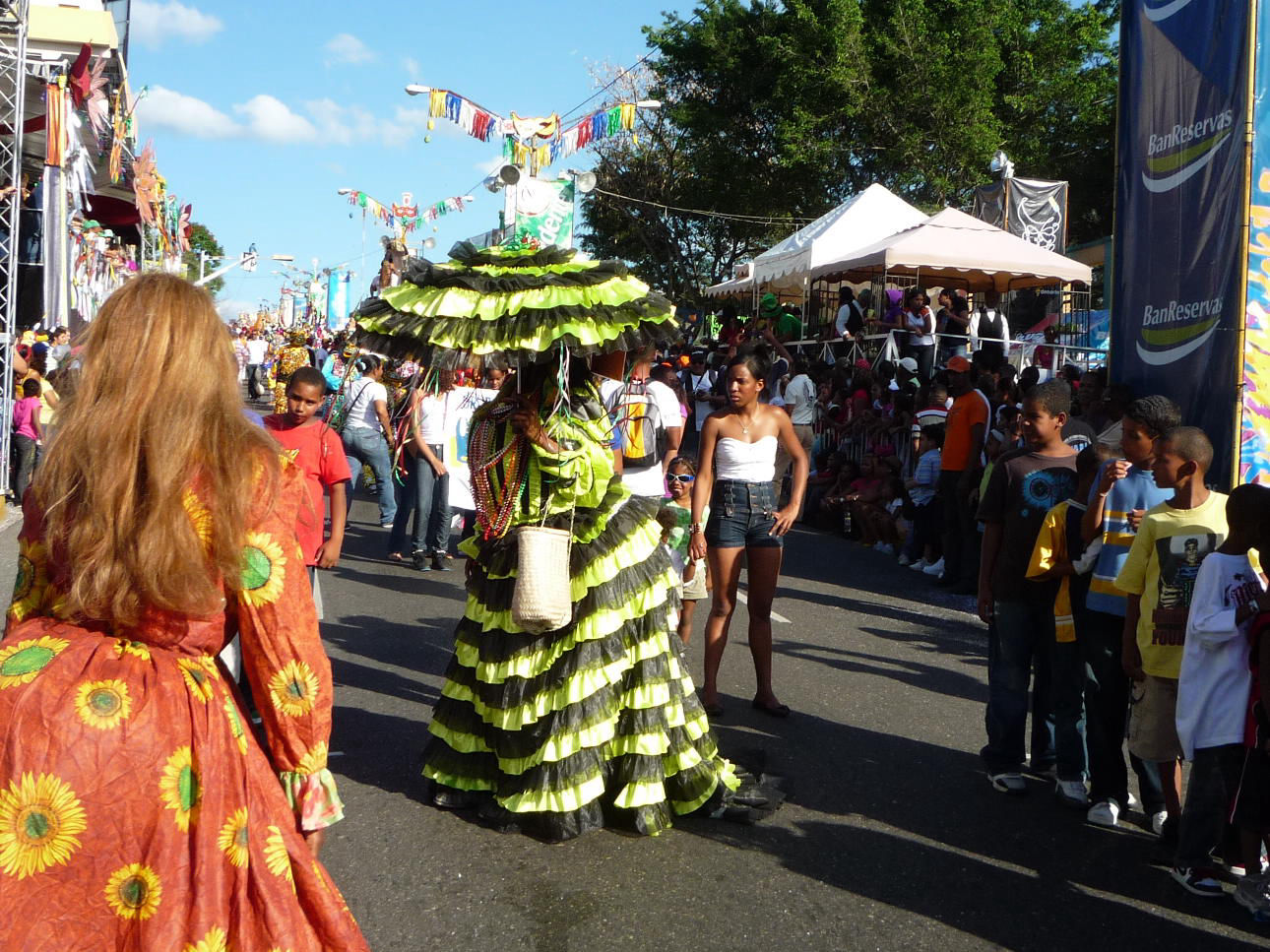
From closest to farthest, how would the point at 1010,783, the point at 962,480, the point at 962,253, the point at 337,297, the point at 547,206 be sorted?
the point at 1010,783 → the point at 962,480 → the point at 962,253 → the point at 547,206 → the point at 337,297

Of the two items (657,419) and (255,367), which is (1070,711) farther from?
(255,367)

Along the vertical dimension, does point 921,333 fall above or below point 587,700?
above

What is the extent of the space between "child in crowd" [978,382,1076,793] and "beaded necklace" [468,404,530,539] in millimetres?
2180

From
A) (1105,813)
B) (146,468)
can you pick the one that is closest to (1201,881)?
(1105,813)

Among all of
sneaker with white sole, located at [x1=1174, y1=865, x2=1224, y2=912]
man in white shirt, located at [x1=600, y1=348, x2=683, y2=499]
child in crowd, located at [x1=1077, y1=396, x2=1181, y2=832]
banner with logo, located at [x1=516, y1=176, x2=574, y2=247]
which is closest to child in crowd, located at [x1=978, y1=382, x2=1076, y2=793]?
child in crowd, located at [x1=1077, y1=396, x2=1181, y2=832]

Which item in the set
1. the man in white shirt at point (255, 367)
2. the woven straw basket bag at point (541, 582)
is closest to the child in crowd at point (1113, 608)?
the woven straw basket bag at point (541, 582)

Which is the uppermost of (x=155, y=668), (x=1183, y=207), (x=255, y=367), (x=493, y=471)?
(x=1183, y=207)

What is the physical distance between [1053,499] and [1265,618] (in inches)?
62.3

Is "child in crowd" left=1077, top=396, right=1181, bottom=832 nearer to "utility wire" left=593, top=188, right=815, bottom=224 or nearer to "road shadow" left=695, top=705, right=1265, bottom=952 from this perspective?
"road shadow" left=695, top=705, right=1265, bottom=952

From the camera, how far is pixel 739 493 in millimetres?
6230

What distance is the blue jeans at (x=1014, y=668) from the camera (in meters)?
5.45

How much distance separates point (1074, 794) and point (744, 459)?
7.05 feet

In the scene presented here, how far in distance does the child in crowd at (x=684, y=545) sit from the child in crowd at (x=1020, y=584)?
1436 millimetres

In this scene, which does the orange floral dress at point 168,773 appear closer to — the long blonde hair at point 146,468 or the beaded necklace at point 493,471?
the long blonde hair at point 146,468
